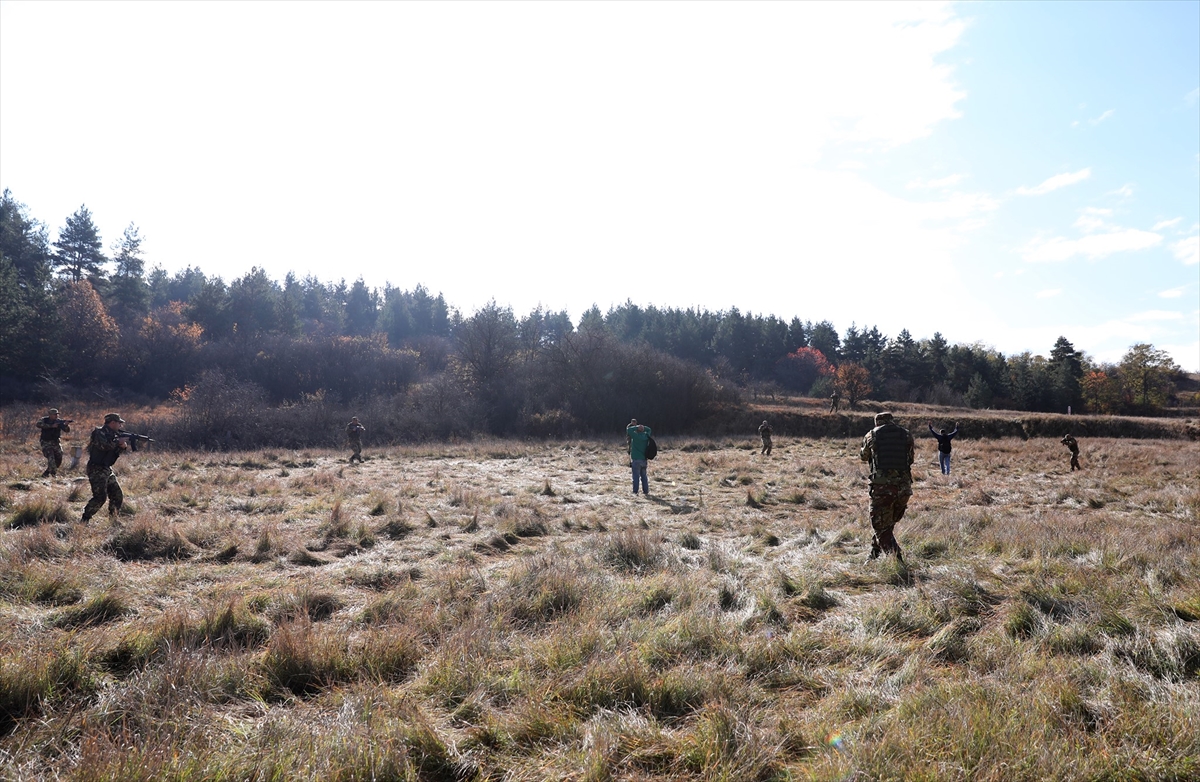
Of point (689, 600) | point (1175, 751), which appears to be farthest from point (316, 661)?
point (1175, 751)

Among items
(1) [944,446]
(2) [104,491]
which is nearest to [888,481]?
(2) [104,491]

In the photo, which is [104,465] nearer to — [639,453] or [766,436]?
[639,453]

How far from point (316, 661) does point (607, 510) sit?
8818 millimetres

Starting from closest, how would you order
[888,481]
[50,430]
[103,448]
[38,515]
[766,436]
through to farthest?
1. [888,481]
2. [38,515]
3. [103,448]
4. [50,430]
5. [766,436]

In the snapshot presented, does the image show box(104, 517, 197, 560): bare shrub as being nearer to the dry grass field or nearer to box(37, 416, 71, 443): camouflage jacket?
the dry grass field

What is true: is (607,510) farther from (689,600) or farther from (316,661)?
(316,661)

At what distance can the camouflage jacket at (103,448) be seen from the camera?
31.8 ft

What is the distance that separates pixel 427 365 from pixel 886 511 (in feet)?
175

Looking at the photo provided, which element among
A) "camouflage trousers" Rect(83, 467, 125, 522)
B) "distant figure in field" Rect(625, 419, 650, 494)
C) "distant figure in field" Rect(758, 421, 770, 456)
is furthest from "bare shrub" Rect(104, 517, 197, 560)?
"distant figure in field" Rect(758, 421, 770, 456)

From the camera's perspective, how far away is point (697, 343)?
265 ft

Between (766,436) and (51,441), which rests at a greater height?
(51,441)

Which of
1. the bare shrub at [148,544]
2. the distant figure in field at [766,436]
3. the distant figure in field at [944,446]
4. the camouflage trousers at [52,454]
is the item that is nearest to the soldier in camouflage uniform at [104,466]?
the bare shrub at [148,544]

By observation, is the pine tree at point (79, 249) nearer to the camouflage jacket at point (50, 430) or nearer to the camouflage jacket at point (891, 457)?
the camouflage jacket at point (50, 430)

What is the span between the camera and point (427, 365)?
2238 inches
